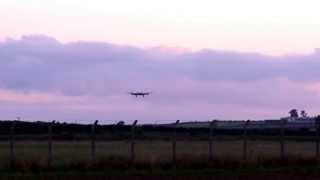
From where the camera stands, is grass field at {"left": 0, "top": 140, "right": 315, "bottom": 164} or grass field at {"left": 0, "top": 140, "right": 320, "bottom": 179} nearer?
grass field at {"left": 0, "top": 140, "right": 320, "bottom": 179}

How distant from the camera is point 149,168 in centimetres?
3173

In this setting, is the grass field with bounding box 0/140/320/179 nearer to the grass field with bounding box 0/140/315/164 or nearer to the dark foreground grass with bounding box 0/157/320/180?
the dark foreground grass with bounding box 0/157/320/180

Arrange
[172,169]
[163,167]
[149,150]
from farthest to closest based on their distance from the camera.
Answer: [149,150] < [163,167] < [172,169]

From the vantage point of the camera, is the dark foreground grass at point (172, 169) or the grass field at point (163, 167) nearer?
the dark foreground grass at point (172, 169)

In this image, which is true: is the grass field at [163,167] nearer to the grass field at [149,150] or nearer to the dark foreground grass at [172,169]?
the dark foreground grass at [172,169]

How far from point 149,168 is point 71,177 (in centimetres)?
454

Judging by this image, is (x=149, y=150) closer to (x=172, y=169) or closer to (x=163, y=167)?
(x=163, y=167)

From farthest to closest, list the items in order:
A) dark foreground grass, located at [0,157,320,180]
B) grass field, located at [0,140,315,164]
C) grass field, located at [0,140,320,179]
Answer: grass field, located at [0,140,315,164] → grass field, located at [0,140,320,179] → dark foreground grass, located at [0,157,320,180]

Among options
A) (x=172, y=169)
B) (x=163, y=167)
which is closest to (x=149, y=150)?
(x=163, y=167)

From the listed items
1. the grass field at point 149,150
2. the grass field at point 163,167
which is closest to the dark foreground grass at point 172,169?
the grass field at point 163,167

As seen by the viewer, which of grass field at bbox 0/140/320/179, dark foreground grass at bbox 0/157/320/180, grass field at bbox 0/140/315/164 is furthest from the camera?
grass field at bbox 0/140/315/164

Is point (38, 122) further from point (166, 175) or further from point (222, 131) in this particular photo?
point (166, 175)

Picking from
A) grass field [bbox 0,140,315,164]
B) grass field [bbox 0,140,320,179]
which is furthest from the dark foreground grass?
grass field [bbox 0,140,315,164]

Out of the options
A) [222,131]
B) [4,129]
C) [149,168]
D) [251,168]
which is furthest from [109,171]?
[222,131]
